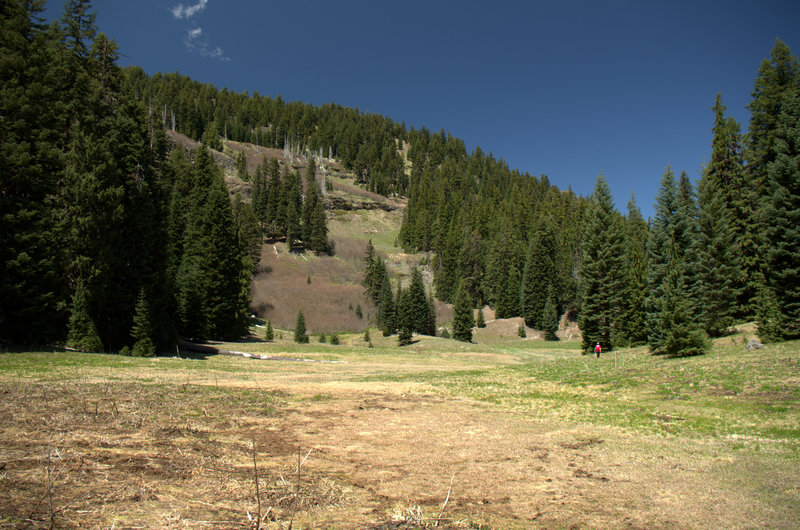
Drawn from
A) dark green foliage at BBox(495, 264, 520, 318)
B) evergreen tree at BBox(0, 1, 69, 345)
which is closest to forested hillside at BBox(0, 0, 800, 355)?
evergreen tree at BBox(0, 1, 69, 345)

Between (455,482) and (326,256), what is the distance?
9081cm

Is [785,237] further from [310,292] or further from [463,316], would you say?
[310,292]

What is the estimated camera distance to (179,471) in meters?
5.34

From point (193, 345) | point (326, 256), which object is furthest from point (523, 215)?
point (193, 345)

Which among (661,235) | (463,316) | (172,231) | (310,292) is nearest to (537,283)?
(463,316)

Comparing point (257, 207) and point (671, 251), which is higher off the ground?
point (257, 207)

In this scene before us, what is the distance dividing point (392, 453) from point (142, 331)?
19861mm

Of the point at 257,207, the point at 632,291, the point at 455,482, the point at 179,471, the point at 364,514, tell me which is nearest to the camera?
the point at 364,514

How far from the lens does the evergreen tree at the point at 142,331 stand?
21.2 m

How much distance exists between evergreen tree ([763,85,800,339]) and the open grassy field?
8472mm

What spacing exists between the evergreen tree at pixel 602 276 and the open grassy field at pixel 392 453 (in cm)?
1879

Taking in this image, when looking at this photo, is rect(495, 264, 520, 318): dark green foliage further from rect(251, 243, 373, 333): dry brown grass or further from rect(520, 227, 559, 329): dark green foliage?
rect(251, 243, 373, 333): dry brown grass

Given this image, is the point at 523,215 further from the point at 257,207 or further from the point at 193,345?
the point at 193,345

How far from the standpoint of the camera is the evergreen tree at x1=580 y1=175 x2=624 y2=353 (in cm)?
3203
